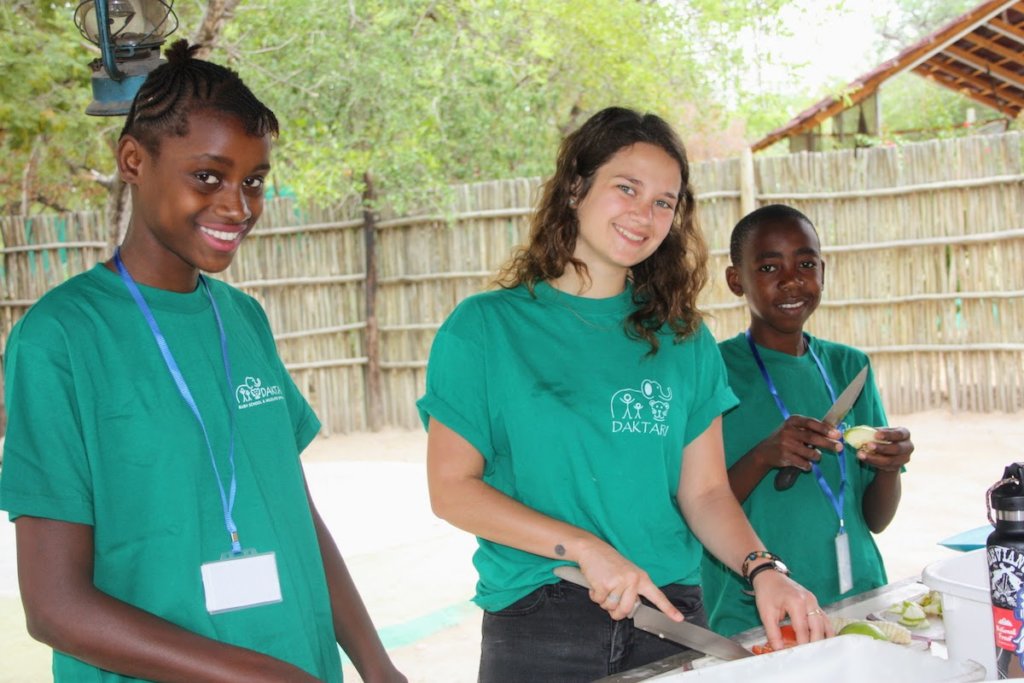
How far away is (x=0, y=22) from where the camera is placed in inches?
299

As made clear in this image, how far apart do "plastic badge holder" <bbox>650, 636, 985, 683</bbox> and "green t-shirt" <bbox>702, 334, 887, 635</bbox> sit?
3.10 ft

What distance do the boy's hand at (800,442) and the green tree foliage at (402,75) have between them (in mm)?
6736

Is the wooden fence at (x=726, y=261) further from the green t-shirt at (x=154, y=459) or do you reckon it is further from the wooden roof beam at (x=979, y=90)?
the green t-shirt at (x=154, y=459)

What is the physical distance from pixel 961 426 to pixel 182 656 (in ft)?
28.8

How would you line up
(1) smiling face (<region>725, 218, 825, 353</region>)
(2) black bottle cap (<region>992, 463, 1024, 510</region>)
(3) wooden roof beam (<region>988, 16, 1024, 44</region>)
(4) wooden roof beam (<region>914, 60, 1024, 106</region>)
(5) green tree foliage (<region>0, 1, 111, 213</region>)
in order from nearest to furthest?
1. (2) black bottle cap (<region>992, 463, 1024, 510</region>)
2. (1) smiling face (<region>725, 218, 825, 353</region>)
3. (5) green tree foliage (<region>0, 1, 111, 213</region>)
4. (3) wooden roof beam (<region>988, 16, 1024, 44</region>)
5. (4) wooden roof beam (<region>914, 60, 1024, 106</region>)

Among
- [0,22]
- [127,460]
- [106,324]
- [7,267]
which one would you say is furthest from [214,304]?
[7,267]

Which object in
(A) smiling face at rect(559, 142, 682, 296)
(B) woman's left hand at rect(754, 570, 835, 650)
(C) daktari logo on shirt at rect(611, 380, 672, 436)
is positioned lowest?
(B) woman's left hand at rect(754, 570, 835, 650)

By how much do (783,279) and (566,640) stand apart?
1218 mm

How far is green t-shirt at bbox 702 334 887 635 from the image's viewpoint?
8.17 feet

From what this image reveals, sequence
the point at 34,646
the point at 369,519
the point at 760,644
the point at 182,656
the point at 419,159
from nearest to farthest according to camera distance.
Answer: the point at 182,656 → the point at 760,644 → the point at 34,646 → the point at 369,519 → the point at 419,159

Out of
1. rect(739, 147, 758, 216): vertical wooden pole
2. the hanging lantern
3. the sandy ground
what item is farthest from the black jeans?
rect(739, 147, 758, 216): vertical wooden pole

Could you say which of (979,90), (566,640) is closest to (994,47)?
(979,90)

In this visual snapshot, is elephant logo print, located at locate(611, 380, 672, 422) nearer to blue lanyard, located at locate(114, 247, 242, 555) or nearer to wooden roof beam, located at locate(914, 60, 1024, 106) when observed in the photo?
blue lanyard, located at locate(114, 247, 242, 555)

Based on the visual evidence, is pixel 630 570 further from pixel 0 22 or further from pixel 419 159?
pixel 419 159
